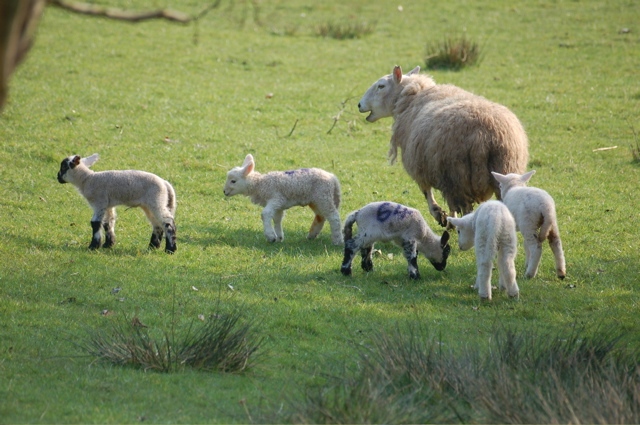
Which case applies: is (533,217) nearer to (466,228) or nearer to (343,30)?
(466,228)

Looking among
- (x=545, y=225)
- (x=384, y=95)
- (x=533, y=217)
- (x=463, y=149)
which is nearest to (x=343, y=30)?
(x=384, y=95)

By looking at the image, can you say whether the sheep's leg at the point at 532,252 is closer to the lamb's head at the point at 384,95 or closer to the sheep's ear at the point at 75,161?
the lamb's head at the point at 384,95

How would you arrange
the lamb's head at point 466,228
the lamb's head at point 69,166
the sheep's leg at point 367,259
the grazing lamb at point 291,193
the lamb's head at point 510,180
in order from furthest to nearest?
the grazing lamb at point 291,193
the lamb's head at point 69,166
the sheep's leg at point 367,259
the lamb's head at point 510,180
the lamb's head at point 466,228

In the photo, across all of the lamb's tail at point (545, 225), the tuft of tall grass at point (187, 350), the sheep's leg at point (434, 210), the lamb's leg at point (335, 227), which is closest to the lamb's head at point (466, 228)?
the lamb's tail at point (545, 225)

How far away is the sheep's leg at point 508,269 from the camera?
890cm

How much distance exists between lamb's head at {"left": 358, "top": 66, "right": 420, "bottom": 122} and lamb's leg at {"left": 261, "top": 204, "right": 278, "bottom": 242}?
3.42 meters

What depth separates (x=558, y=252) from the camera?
32.4 ft

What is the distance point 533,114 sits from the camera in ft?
61.0

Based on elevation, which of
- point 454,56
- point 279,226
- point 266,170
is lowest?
point 266,170

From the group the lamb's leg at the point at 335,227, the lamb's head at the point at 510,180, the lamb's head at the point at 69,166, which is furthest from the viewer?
the lamb's leg at the point at 335,227

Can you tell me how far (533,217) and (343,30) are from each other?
17.1 meters

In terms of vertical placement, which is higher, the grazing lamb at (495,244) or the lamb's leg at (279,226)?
the grazing lamb at (495,244)

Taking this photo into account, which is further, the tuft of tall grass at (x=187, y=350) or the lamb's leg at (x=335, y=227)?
the lamb's leg at (x=335, y=227)

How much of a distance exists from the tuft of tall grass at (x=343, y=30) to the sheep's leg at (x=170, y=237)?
15.8m
